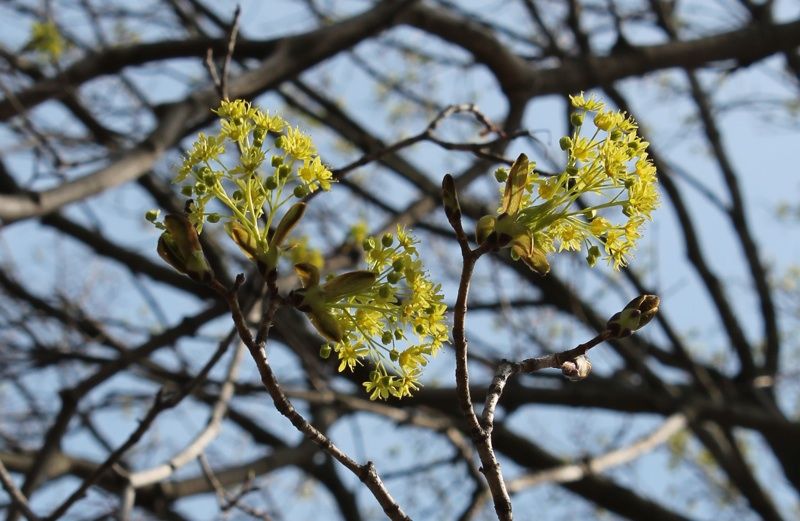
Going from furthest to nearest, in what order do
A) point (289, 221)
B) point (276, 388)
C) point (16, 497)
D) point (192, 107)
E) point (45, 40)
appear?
1. point (45, 40)
2. point (192, 107)
3. point (16, 497)
4. point (289, 221)
5. point (276, 388)

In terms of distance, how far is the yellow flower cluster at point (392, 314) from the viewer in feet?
4.17

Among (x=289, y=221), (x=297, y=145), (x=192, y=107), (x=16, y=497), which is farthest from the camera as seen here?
(x=192, y=107)

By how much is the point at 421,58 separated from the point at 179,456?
4.23 m

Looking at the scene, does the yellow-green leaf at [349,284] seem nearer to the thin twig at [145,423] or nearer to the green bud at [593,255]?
the green bud at [593,255]

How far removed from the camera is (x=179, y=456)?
9.00 ft

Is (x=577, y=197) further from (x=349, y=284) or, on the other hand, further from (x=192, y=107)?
(x=192, y=107)

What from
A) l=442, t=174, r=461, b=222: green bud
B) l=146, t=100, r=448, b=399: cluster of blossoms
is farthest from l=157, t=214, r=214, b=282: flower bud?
l=442, t=174, r=461, b=222: green bud

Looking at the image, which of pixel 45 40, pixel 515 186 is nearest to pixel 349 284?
pixel 515 186

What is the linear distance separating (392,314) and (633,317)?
367 millimetres

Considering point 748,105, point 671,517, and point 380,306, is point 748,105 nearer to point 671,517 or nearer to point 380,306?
point 671,517

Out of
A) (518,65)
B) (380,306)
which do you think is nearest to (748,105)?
(518,65)

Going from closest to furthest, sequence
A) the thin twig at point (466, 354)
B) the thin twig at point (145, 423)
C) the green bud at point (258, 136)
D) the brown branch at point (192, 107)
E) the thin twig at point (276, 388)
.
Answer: the thin twig at point (276, 388), the thin twig at point (466, 354), the green bud at point (258, 136), the thin twig at point (145, 423), the brown branch at point (192, 107)

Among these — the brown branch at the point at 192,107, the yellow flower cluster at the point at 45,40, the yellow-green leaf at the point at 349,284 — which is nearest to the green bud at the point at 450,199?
the yellow-green leaf at the point at 349,284

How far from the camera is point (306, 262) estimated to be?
1269 millimetres
